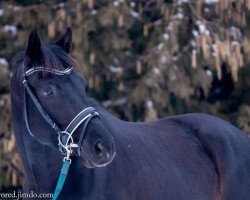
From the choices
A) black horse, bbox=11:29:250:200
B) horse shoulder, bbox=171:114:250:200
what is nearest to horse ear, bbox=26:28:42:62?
black horse, bbox=11:29:250:200

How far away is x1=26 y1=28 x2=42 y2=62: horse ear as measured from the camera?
11.3 feet

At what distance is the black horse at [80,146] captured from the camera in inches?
130

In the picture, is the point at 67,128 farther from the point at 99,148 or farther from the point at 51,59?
the point at 51,59

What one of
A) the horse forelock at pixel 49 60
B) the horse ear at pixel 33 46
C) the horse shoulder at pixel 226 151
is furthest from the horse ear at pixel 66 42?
the horse shoulder at pixel 226 151

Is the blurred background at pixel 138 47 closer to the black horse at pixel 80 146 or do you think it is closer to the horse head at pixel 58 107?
the black horse at pixel 80 146

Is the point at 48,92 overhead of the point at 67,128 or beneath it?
overhead

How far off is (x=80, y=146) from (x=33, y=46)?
0.68 meters

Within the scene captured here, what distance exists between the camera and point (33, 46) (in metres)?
3.47

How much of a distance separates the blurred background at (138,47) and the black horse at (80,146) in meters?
2.63

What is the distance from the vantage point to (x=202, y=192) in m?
4.19

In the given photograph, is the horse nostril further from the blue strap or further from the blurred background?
the blurred background

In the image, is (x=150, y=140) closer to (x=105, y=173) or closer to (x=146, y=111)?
(x=105, y=173)

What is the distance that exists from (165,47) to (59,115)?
3520 millimetres

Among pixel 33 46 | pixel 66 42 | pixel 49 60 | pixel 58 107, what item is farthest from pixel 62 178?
pixel 66 42
